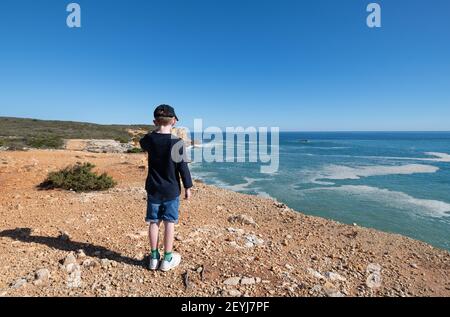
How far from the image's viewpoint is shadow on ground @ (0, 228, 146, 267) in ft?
13.2

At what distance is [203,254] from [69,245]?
2116 millimetres

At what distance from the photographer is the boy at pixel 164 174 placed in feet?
11.1

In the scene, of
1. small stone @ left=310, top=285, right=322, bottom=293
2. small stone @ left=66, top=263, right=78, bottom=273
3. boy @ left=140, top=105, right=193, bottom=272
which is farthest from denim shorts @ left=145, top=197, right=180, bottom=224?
small stone @ left=310, top=285, right=322, bottom=293

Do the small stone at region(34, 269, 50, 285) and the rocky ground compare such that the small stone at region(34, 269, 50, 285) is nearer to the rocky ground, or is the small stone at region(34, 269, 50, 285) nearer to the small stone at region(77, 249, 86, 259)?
the rocky ground

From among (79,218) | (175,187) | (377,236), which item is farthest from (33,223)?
(377,236)

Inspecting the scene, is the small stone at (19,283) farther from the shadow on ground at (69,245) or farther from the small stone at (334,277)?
the small stone at (334,277)

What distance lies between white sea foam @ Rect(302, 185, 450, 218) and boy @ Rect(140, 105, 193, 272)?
10604 mm

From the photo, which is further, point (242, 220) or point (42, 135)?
point (42, 135)

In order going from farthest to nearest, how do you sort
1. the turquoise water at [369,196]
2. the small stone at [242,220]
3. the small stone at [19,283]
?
the turquoise water at [369,196] < the small stone at [242,220] < the small stone at [19,283]

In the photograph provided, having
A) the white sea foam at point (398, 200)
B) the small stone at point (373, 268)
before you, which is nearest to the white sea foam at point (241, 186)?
the white sea foam at point (398, 200)

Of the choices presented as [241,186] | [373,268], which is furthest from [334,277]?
[241,186]

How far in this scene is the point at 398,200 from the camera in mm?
12539

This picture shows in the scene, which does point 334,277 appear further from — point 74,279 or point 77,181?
point 77,181
